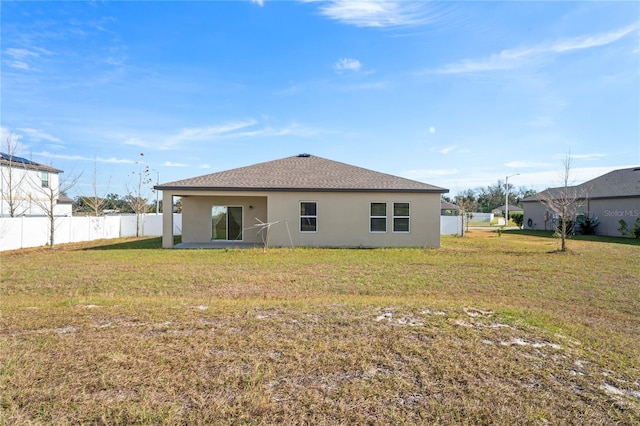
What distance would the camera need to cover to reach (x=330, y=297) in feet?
21.4

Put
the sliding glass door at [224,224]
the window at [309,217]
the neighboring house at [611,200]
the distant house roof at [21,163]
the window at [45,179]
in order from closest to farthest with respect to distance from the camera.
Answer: the window at [309,217] < the sliding glass door at [224,224] < the distant house roof at [21,163] < the neighboring house at [611,200] < the window at [45,179]

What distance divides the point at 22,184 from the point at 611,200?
41861mm

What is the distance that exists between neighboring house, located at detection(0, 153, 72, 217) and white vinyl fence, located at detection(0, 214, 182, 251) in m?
2.55

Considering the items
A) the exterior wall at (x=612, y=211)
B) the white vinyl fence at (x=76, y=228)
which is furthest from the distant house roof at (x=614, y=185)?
the white vinyl fence at (x=76, y=228)

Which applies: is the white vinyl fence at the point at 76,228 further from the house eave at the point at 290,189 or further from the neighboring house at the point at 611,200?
the neighboring house at the point at 611,200

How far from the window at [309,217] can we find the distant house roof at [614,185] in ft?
61.9

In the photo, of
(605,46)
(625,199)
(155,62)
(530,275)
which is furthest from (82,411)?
(625,199)

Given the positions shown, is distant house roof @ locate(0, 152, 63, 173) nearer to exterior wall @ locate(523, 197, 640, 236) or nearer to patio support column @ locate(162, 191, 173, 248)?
patio support column @ locate(162, 191, 173, 248)

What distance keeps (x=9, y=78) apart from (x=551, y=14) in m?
18.9

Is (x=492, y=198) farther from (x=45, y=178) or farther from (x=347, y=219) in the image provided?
(x=45, y=178)

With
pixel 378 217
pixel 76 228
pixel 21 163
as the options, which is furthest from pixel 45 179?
pixel 378 217

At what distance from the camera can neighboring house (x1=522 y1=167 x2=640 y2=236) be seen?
71.5ft

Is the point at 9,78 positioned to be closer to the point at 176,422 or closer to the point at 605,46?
the point at 176,422

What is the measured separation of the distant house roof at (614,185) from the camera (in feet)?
73.5
